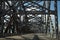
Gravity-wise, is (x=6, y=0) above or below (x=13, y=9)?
above

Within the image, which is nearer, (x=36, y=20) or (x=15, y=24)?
(x=15, y=24)

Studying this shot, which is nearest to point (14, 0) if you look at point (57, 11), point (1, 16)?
point (1, 16)

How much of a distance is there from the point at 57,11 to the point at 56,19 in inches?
28.5

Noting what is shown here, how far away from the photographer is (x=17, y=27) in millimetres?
16891

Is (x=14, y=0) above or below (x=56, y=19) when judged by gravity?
above

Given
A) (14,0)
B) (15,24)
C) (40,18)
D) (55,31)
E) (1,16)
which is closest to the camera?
(55,31)

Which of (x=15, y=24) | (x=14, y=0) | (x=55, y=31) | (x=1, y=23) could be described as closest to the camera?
(x=55, y=31)

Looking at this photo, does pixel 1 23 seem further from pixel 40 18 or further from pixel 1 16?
pixel 40 18

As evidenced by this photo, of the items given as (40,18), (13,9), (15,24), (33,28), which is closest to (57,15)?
(13,9)

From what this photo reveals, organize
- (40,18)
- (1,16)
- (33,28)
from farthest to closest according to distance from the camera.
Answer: (33,28) → (40,18) → (1,16)

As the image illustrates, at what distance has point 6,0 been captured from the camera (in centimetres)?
1442

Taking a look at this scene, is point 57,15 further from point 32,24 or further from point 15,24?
point 32,24

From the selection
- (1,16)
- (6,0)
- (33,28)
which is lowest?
(33,28)

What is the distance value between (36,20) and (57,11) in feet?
51.8
